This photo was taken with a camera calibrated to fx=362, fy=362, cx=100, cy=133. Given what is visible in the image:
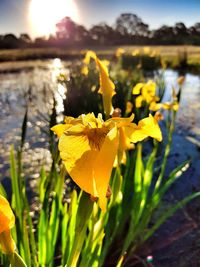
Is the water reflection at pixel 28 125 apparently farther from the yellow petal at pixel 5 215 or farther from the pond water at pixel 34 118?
the yellow petal at pixel 5 215

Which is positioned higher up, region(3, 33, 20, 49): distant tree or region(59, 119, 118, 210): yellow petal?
region(59, 119, 118, 210): yellow petal

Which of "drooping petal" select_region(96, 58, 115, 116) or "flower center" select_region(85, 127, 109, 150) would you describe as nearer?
"flower center" select_region(85, 127, 109, 150)

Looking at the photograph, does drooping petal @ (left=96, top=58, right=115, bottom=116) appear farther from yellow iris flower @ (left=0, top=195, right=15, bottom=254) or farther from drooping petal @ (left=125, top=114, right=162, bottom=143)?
yellow iris flower @ (left=0, top=195, right=15, bottom=254)

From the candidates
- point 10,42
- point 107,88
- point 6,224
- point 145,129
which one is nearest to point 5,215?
point 6,224

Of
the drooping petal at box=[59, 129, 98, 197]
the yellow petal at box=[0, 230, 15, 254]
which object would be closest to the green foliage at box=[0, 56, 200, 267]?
the yellow petal at box=[0, 230, 15, 254]

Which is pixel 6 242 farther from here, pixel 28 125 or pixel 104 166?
pixel 28 125

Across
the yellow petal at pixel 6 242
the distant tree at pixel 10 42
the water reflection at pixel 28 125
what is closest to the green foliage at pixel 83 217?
the yellow petal at pixel 6 242

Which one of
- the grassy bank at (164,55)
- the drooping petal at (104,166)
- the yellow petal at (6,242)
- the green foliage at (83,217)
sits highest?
the drooping petal at (104,166)

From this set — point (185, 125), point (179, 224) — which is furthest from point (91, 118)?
point (185, 125)
